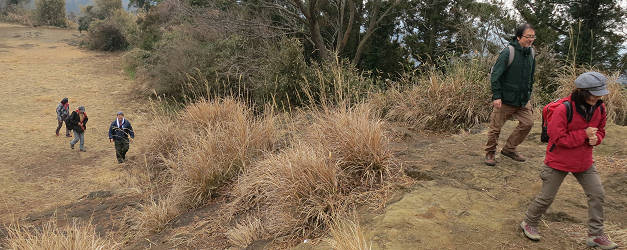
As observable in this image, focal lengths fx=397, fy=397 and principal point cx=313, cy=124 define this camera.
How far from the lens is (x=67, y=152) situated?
11.0 m

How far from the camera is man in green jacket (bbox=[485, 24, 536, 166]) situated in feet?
13.6

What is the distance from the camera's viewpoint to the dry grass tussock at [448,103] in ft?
22.6

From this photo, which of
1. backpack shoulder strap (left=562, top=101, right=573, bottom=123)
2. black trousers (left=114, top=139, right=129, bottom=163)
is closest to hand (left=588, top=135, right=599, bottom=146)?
backpack shoulder strap (left=562, top=101, right=573, bottom=123)

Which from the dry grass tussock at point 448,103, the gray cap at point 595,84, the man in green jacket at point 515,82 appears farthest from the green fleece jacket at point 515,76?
the dry grass tussock at point 448,103

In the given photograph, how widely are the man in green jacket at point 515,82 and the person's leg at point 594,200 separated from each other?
4.60 ft

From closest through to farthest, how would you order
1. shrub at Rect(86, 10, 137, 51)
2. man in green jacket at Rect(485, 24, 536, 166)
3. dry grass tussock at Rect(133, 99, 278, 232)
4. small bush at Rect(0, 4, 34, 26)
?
1. man in green jacket at Rect(485, 24, 536, 166)
2. dry grass tussock at Rect(133, 99, 278, 232)
3. shrub at Rect(86, 10, 137, 51)
4. small bush at Rect(0, 4, 34, 26)

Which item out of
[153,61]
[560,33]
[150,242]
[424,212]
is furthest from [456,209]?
[153,61]

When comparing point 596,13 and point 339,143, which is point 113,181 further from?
point 596,13

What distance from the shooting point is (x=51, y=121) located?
14.2m

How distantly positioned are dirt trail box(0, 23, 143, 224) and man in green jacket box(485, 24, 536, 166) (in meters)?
6.44

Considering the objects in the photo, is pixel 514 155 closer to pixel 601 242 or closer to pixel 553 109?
pixel 553 109

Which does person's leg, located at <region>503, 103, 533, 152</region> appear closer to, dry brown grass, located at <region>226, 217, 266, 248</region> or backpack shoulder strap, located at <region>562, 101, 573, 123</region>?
backpack shoulder strap, located at <region>562, 101, 573, 123</region>

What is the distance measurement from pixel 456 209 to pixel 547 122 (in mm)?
1047

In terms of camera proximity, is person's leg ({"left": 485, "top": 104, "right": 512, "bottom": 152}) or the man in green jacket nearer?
the man in green jacket
